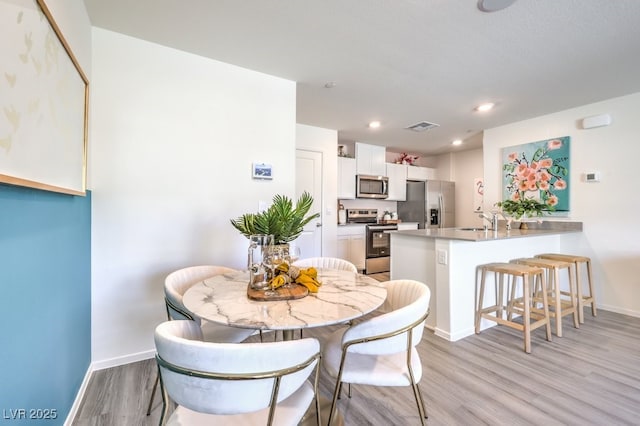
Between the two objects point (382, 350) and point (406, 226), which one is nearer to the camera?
point (382, 350)

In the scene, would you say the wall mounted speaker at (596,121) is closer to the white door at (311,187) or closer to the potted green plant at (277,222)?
the white door at (311,187)

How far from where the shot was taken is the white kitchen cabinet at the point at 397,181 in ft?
18.3

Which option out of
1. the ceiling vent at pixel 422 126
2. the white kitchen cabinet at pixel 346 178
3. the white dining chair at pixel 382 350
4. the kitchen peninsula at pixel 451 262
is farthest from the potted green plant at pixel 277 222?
the white kitchen cabinet at pixel 346 178

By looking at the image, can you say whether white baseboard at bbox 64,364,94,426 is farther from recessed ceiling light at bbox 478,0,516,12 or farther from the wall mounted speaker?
the wall mounted speaker

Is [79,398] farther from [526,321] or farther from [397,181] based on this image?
Result: [397,181]

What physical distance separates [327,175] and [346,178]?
2.14 feet

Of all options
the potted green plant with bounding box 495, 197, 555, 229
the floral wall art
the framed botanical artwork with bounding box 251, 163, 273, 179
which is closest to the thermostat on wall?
the floral wall art

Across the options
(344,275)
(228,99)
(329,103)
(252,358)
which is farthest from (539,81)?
(252,358)

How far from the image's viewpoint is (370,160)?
5332 mm

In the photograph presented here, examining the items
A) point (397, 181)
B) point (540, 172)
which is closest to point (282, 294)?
point (540, 172)

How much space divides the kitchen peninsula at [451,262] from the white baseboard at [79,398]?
2.68 metres

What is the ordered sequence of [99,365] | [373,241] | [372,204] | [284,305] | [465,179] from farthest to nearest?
[465,179]
[372,204]
[373,241]
[99,365]
[284,305]

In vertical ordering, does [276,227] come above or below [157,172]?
below

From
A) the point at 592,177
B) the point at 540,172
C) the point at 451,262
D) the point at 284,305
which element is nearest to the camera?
the point at 284,305
